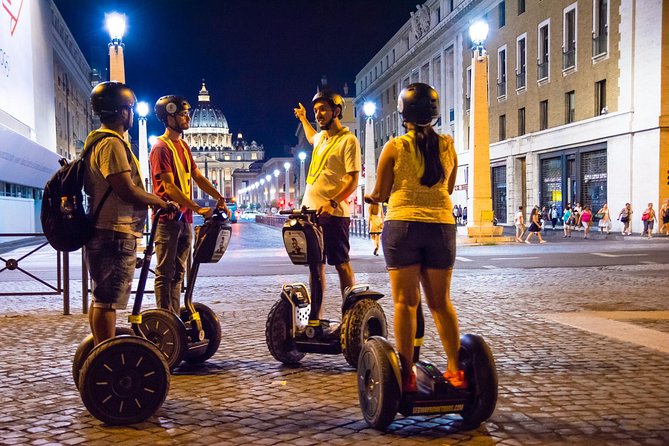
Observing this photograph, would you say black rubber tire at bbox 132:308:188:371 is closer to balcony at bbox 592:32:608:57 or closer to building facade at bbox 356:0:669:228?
building facade at bbox 356:0:669:228

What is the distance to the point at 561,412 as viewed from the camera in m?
4.36

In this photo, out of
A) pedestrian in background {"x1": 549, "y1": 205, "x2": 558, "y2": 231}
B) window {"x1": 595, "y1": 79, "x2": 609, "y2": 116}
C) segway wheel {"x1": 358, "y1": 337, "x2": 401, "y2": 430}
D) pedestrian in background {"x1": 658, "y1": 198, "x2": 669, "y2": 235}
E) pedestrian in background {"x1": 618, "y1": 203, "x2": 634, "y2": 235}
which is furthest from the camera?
pedestrian in background {"x1": 549, "y1": 205, "x2": 558, "y2": 231}

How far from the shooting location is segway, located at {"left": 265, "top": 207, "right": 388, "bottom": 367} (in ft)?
17.3

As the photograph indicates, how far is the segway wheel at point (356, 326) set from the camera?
17.2ft

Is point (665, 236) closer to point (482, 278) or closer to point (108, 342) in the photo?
point (482, 278)

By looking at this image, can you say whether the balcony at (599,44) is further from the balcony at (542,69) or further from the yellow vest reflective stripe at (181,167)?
the yellow vest reflective stripe at (181,167)

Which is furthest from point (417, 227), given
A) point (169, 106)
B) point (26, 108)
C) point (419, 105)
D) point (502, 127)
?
point (502, 127)

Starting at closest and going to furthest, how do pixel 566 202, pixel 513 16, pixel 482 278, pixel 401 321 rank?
1. pixel 401 321
2. pixel 482 278
3. pixel 566 202
4. pixel 513 16

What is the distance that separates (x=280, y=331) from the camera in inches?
221

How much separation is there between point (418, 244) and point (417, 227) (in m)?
0.09

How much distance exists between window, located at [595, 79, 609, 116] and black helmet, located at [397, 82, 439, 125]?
98.6 ft

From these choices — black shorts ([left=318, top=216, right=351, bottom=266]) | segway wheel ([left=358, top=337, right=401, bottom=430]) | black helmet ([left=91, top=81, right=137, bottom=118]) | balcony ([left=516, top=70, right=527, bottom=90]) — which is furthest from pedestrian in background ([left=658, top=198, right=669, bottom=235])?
black helmet ([left=91, top=81, right=137, bottom=118])

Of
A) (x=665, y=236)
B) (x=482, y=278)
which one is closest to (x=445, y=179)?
(x=482, y=278)

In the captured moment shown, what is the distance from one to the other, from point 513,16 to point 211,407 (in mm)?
39682
